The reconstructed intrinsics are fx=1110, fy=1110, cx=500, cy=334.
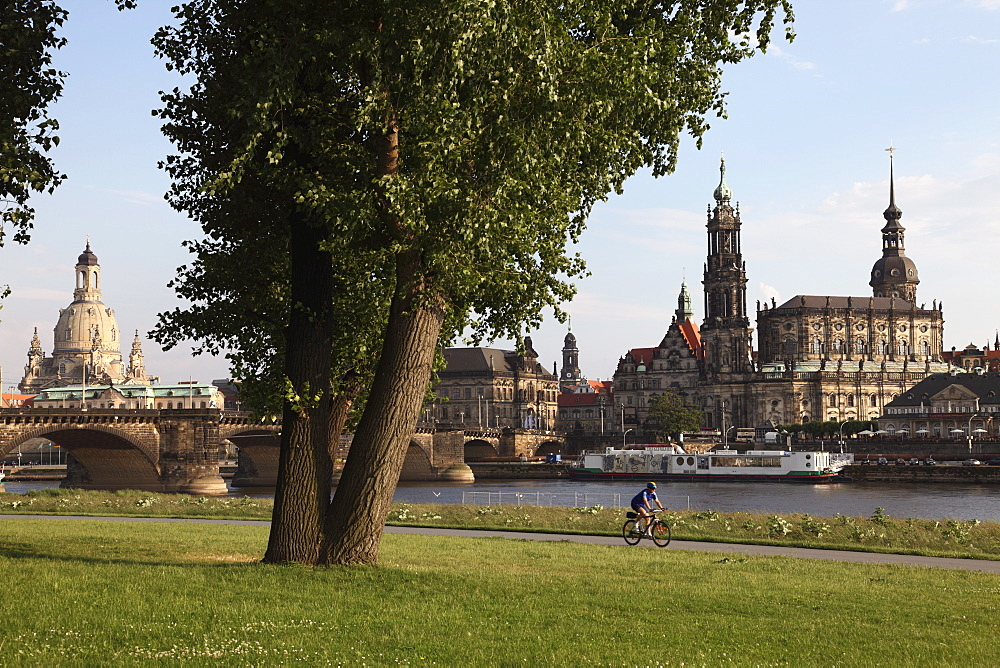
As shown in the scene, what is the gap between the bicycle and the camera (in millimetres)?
26656

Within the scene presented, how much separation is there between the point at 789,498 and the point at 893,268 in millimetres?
126701

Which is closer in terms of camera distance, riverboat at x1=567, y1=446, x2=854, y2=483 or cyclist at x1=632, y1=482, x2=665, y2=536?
cyclist at x1=632, y1=482, x2=665, y2=536

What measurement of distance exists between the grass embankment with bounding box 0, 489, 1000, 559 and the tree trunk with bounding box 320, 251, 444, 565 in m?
12.6

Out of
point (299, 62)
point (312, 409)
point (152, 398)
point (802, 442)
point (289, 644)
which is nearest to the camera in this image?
point (289, 644)

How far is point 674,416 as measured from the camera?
160750 mm

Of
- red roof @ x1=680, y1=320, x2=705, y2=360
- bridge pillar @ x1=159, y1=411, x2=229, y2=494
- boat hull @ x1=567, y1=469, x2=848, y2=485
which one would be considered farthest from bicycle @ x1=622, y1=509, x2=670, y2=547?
red roof @ x1=680, y1=320, x2=705, y2=360

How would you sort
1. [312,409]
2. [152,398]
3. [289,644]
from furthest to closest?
[152,398] → [312,409] → [289,644]

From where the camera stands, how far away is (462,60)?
16.0 meters

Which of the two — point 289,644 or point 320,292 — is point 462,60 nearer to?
point 320,292

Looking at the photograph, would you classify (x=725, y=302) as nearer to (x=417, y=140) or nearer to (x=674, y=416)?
(x=674, y=416)

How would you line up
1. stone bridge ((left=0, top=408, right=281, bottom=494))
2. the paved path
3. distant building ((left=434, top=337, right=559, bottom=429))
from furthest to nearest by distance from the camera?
1. distant building ((left=434, top=337, right=559, bottom=429))
2. stone bridge ((left=0, top=408, right=281, bottom=494))
3. the paved path

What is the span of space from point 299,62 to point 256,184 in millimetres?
3274

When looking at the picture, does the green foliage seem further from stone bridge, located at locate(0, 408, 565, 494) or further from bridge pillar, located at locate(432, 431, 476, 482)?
bridge pillar, located at locate(432, 431, 476, 482)

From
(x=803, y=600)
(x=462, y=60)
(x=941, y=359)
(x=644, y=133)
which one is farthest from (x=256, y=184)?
(x=941, y=359)
